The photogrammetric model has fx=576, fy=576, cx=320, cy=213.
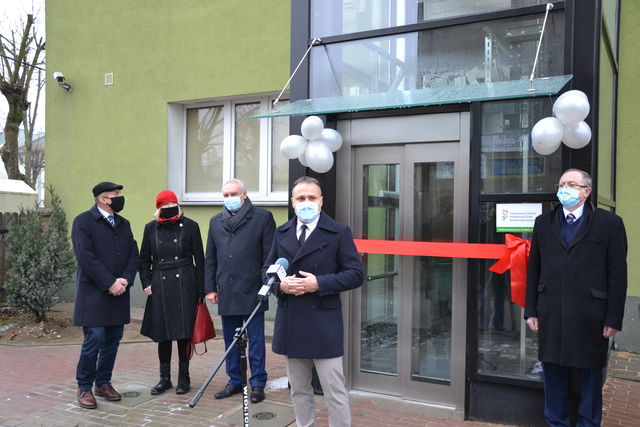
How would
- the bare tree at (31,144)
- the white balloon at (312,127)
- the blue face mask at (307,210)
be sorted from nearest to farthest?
the blue face mask at (307,210), the white balloon at (312,127), the bare tree at (31,144)

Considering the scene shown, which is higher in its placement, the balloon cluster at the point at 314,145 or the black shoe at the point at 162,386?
the balloon cluster at the point at 314,145

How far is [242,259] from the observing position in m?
5.02

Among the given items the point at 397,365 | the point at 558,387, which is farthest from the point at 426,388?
the point at 558,387

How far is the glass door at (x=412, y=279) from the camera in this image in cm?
474

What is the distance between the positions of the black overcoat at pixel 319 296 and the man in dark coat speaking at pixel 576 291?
129 centimetres

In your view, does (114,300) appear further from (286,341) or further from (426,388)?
(426,388)

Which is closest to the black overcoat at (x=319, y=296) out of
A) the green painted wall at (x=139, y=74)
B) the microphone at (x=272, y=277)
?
the microphone at (x=272, y=277)

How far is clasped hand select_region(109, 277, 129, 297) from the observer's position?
4897mm

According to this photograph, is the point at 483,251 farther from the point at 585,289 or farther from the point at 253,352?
the point at 253,352

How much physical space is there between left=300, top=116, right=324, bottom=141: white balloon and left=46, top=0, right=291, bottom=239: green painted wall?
3.58m

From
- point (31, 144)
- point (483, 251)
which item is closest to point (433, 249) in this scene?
point (483, 251)

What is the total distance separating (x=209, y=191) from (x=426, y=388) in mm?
5592

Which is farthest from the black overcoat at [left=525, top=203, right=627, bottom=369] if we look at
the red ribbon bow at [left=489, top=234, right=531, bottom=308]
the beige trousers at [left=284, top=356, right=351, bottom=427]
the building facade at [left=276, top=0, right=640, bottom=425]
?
the beige trousers at [left=284, top=356, right=351, bottom=427]

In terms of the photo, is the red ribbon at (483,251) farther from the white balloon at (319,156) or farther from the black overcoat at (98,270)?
the black overcoat at (98,270)
